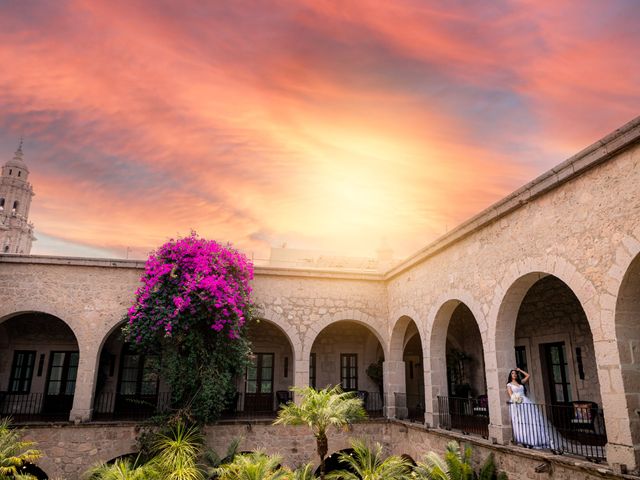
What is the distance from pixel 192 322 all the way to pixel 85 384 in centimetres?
319

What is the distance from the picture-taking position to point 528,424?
24.1 feet

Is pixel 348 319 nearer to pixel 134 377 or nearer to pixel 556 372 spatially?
pixel 556 372

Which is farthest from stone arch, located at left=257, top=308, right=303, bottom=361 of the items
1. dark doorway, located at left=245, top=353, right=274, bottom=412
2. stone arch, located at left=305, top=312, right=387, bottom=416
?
dark doorway, located at left=245, top=353, right=274, bottom=412

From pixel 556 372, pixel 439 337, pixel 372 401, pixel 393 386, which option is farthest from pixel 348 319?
pixel 556 372

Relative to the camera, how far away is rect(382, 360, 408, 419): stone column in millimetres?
11922

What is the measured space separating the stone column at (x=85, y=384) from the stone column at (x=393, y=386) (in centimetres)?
751

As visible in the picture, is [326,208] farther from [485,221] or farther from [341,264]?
[341,264]

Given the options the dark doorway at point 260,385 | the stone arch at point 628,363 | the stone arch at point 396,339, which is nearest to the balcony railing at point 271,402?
the dark doorway at point 260,385

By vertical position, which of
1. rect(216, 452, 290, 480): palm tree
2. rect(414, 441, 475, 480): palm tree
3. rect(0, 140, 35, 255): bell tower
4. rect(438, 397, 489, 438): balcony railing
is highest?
rect(0, 140, 35, 255): bell tower

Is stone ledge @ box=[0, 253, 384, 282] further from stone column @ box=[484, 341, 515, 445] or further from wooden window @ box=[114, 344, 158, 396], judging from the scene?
stone column @ box=[484, 341, 515, 445]

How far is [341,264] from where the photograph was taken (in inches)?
925

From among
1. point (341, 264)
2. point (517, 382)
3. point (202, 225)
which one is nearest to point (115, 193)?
point (202, 225)

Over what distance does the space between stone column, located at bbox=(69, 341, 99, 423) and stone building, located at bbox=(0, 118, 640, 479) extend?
0.03m

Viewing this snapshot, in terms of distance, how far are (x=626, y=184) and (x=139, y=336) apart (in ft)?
32.2
